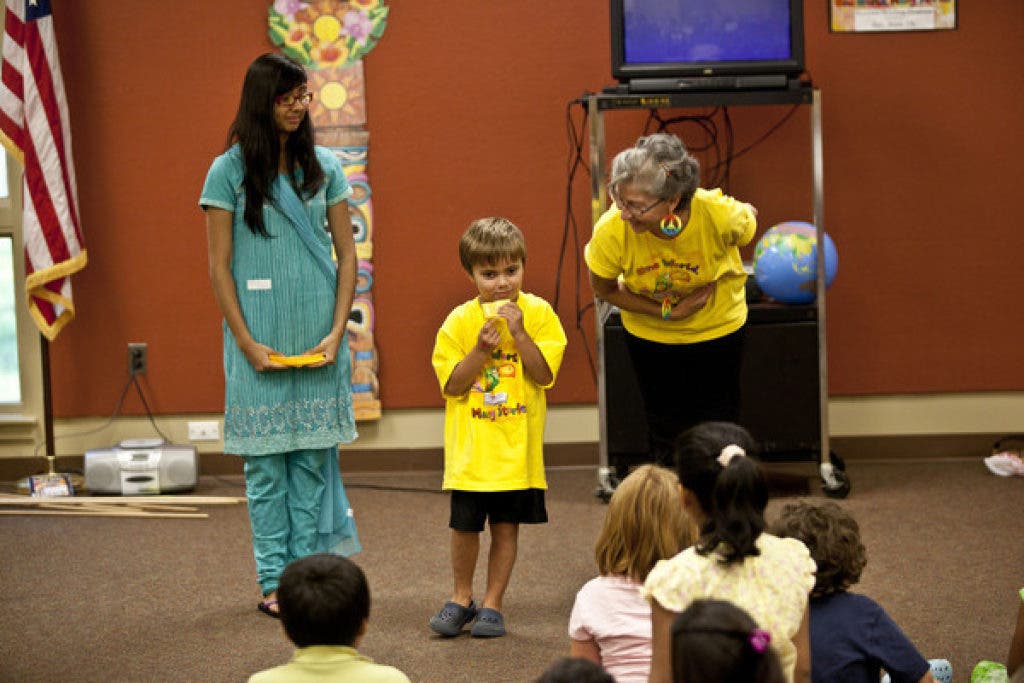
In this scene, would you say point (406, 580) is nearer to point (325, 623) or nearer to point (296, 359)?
point (296, 359)

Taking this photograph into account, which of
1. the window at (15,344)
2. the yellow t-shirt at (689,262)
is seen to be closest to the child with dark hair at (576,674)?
the yellow t-shirt at (689,262)

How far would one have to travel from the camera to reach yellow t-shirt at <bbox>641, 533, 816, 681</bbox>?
6.40 ft

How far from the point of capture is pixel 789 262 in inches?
185

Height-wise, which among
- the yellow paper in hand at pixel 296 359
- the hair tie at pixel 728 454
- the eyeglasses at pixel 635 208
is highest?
the eyeglasses at pixel 635 208

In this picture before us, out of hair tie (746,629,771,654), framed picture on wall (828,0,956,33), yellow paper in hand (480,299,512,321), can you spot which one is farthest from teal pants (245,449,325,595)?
framed picture on wall (828,0,956,33)

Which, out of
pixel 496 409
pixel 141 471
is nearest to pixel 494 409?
pixel 496 409

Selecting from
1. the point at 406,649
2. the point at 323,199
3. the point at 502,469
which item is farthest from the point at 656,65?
the point at 406,649

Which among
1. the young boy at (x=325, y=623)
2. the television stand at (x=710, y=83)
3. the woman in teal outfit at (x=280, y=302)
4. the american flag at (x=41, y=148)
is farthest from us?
the american flag at (x=41, y=148)

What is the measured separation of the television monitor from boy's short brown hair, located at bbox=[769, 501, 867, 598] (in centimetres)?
262

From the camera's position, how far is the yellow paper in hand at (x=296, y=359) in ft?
11.1

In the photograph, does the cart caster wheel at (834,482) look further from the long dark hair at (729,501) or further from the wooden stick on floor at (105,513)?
the long dark hair at (729,501)

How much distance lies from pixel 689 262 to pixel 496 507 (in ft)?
2.58

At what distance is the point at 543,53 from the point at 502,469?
2451 mm

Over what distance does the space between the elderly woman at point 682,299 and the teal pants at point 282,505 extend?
90 centimetres
